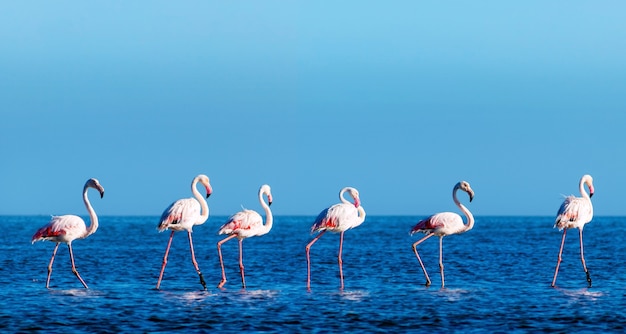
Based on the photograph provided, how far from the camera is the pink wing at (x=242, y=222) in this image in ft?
57.5

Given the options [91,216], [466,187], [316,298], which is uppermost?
[466,187]

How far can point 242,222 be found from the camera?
1767 cm

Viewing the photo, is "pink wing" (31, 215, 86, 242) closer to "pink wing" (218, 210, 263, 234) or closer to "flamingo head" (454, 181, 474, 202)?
"pink wing" (218, 210, 263, 234)

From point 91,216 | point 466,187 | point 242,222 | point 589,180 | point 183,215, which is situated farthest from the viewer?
point 589,180

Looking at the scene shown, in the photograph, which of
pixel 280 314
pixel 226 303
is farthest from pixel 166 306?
pixel 280 314

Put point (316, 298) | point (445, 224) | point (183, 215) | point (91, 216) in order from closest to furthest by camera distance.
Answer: point (316, 298), point (183, 215), point (91, 216), point (445, 224)

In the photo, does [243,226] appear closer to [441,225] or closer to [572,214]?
[441,225]

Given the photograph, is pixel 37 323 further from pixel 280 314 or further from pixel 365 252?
pixel 365 252

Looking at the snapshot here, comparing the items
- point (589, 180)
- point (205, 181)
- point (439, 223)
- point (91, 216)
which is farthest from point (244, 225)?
point (589, 180)

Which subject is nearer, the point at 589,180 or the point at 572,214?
the point at 572,214

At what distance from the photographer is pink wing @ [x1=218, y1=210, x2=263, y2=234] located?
17.5 metres

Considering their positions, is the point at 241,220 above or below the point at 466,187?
below

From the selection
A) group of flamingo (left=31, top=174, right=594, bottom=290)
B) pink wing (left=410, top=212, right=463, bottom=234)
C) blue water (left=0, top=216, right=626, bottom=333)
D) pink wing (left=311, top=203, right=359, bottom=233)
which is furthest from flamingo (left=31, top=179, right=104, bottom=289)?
pink wing (left=410, top=212, right=463, bottom=234)

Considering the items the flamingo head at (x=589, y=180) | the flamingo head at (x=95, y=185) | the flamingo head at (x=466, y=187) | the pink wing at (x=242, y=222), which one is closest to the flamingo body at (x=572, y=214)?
the flamingo head at (x=589, y=180)
